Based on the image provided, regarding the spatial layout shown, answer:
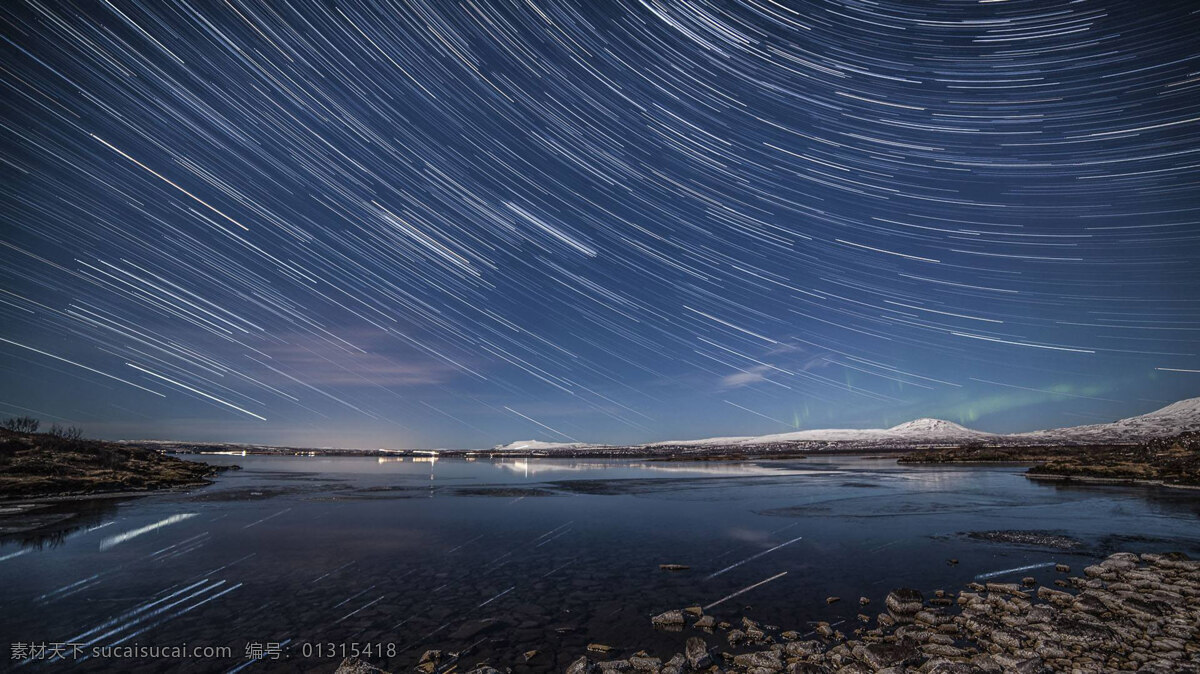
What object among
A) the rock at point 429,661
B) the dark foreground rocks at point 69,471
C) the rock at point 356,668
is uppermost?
the dark foreground rocks at point 69,471

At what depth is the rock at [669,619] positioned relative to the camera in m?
11.5

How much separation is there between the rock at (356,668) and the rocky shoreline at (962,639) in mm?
25

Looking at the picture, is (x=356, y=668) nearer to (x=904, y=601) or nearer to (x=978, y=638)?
(x=978, y=638)

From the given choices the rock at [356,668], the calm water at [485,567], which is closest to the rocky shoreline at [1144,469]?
the calm water at [485,567]

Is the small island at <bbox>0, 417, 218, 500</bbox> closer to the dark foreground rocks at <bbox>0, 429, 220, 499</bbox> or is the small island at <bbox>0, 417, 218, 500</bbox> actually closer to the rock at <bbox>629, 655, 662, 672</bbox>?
the dark foreground rocks at <bbox>0, 429, 220, 499</bbox>

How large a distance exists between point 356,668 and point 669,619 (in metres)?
6.87

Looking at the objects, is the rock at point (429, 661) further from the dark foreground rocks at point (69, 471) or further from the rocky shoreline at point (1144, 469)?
the rocky shoreline at point (1144, 469)

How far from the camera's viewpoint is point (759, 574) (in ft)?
51.2

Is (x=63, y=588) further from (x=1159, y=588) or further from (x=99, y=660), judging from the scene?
(x=1159, y=588)

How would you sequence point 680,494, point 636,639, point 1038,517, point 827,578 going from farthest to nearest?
point 680,494
point 1038,517
point 827,578
point 636,639

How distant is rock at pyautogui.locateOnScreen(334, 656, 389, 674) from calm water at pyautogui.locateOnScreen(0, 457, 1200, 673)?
2.05ft

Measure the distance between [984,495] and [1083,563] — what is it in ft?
79.6

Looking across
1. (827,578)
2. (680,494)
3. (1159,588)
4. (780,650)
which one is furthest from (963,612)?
(680,494)

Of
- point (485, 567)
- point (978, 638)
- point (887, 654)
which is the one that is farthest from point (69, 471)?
point (978, 638)
